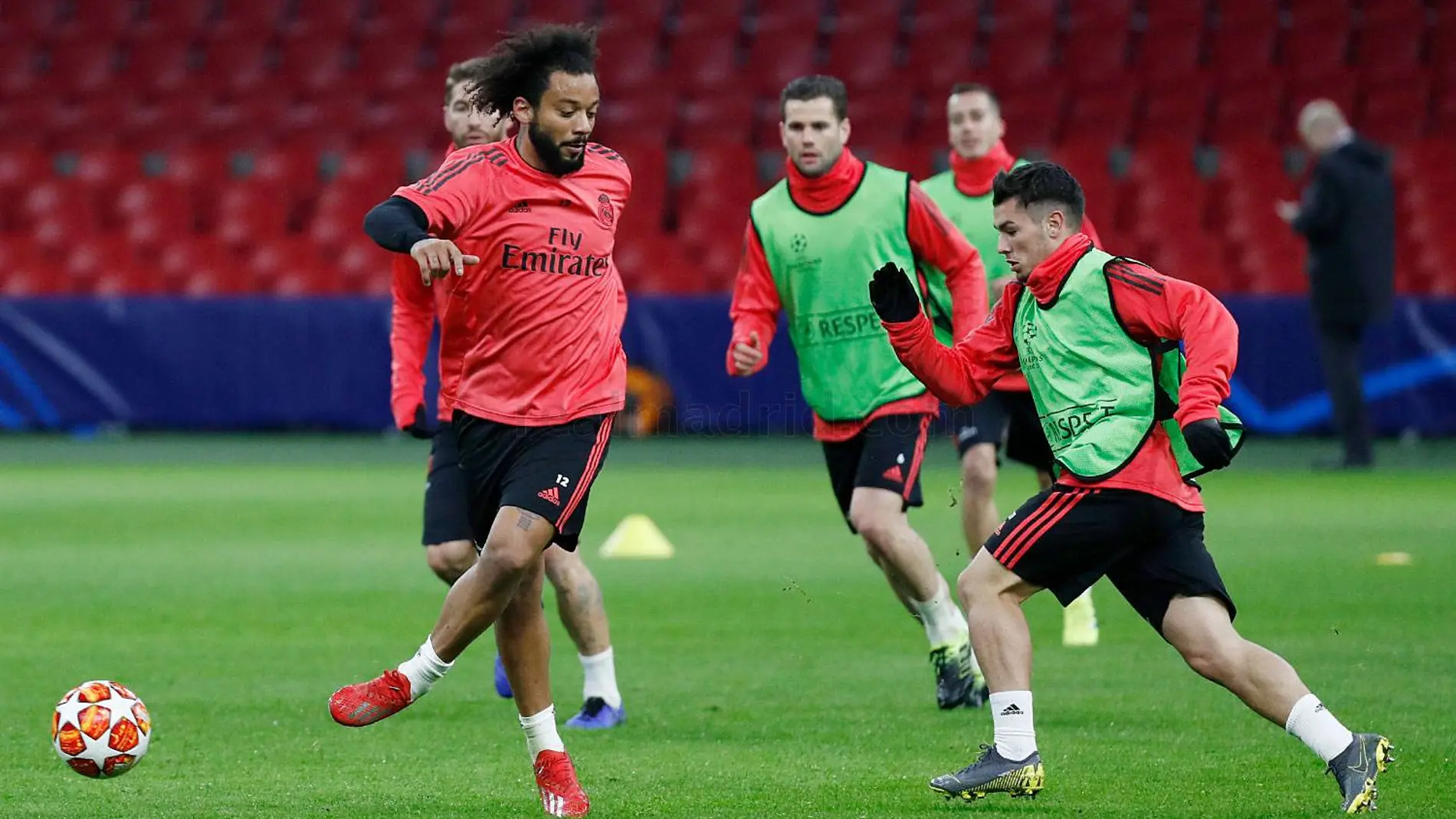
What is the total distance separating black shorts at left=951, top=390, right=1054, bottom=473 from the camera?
30.2 feet

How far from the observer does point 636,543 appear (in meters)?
12.5

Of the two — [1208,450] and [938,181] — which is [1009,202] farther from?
[938,181]

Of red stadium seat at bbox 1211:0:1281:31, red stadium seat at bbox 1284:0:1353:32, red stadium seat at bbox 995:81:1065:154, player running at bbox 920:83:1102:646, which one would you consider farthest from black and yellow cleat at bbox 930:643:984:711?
red stadium seat at bbox 1284:0:1353:32

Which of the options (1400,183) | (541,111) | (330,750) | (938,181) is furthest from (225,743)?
(1400,183)

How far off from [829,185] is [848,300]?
0.49 m

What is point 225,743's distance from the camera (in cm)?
694

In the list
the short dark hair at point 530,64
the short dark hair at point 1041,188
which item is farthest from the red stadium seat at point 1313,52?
the short dark hair at point 530,64

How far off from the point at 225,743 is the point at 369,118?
63.3 ft

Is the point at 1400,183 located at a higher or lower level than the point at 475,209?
lower

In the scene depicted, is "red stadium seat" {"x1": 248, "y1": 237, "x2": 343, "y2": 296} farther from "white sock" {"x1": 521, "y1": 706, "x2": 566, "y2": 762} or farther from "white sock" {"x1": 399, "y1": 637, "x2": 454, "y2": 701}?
"white sock" {"x1": 521, "y1": 706, "x2": 566, "y2": 762}

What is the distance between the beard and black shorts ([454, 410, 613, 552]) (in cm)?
75

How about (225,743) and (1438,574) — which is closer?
(225,743)

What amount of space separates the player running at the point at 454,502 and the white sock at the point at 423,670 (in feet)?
4.63

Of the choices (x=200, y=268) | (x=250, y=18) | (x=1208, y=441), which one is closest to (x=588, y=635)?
(x=1208, y=441)
